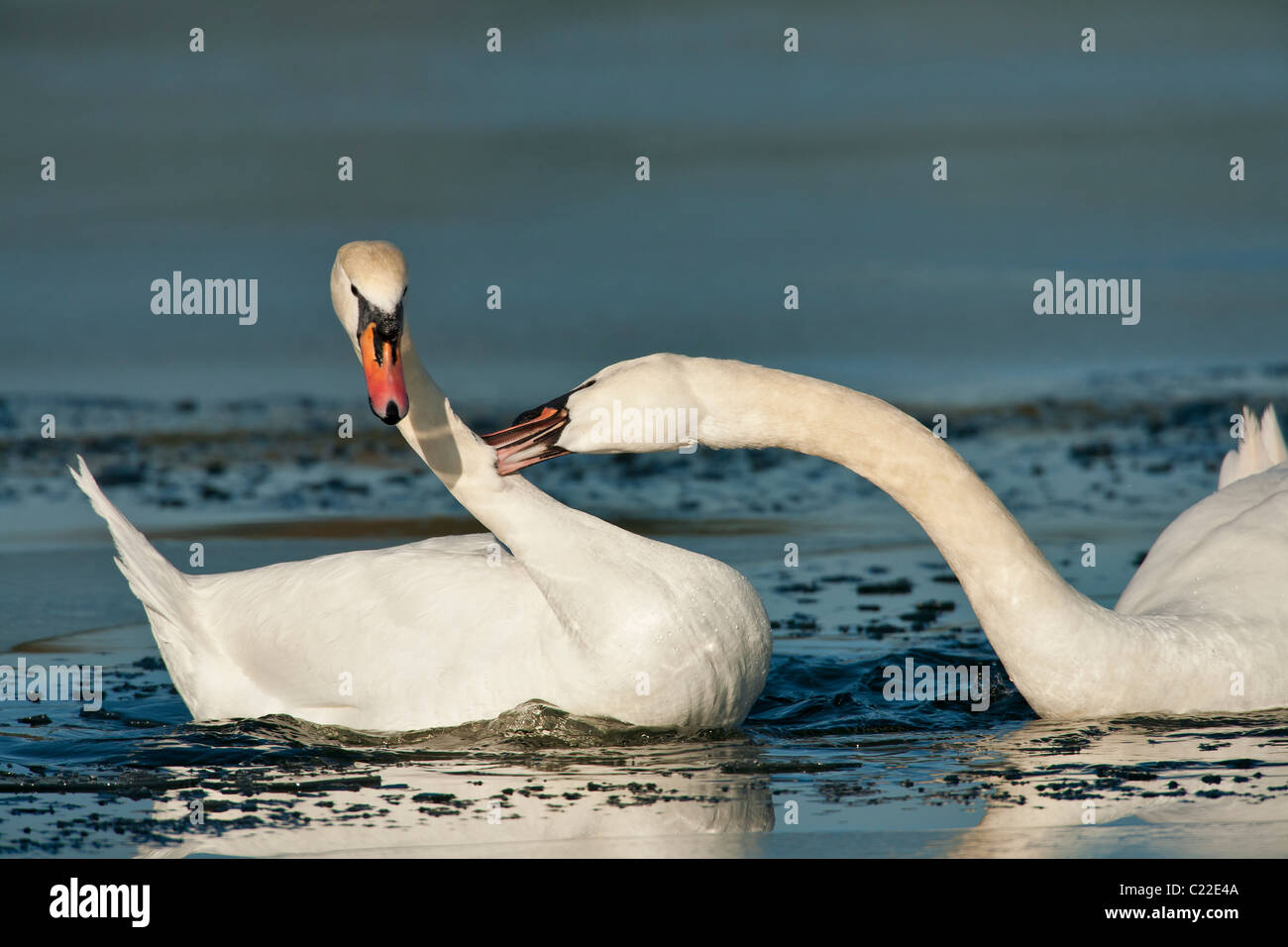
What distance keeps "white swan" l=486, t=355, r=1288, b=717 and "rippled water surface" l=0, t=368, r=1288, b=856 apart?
0.15 m

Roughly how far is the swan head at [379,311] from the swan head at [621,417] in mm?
610

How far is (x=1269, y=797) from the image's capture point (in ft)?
18.6

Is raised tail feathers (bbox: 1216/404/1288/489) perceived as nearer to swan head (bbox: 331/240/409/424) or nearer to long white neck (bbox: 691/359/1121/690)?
long white neck (bbox: 691/359/1121/690)

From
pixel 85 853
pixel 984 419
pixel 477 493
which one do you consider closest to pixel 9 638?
pixel 477 493

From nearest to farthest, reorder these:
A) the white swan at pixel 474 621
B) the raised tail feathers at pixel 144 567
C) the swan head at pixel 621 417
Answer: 1. the swan head at pixel 621 417
2. the white swan at pixel 474 621
3. the raised tail feathers at pixel 144 567

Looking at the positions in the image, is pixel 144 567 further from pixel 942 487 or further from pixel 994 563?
pixel 994 563

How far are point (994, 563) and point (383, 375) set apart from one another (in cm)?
255

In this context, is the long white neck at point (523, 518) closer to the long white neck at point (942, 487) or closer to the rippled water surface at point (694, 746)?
the rippled water surface at point (694, 746)

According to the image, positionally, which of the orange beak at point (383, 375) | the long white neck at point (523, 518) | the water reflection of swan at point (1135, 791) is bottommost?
the water reflection of swan at point (1135, 791)

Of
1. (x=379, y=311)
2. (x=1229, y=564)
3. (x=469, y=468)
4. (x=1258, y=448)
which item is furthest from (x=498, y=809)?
(x=1258, y=448)

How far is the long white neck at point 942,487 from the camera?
6855 mm

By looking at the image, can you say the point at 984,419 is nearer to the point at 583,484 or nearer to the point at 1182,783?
the point at 583,484

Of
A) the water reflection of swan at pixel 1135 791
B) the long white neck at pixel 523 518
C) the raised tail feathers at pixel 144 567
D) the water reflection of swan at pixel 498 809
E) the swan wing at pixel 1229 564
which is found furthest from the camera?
Result: the raised tail feathers at pixel 144 567

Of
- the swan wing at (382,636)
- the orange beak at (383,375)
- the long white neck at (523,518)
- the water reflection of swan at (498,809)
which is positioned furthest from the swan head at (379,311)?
the water reflection of swan at (498,809)
